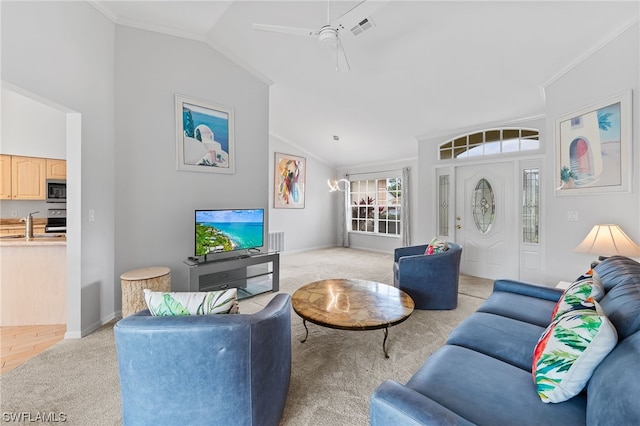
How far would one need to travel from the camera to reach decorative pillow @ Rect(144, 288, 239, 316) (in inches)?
53.9

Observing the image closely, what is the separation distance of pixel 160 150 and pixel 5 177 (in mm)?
3321

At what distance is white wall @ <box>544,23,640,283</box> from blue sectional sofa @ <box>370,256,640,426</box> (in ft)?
3.42

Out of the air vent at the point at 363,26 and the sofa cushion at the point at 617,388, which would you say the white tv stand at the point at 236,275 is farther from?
the sofa cushion at the point at 617,388

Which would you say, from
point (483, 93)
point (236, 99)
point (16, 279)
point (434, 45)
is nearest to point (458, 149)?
point (483, 93)

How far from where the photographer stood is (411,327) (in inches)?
110

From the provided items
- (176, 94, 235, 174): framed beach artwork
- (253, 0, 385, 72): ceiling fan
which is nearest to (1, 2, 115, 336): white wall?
(176, 94, 235, 174): framed beach artwork

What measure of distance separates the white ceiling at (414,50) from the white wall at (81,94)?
0.46 metres

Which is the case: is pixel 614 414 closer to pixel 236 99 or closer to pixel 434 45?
pixel 434 45

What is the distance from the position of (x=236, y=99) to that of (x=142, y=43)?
3.86 ft

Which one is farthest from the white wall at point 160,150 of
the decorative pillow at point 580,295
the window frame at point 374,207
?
the window frame at point 374,207

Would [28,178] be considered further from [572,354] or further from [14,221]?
[572,354]

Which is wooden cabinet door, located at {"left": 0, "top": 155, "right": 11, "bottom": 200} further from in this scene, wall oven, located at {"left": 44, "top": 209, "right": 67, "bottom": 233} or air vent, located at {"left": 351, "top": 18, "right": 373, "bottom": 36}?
air vent, located at {"left": 351, "top": 18, "right": 373, "bottom": 36}

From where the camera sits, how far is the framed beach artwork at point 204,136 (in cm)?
343

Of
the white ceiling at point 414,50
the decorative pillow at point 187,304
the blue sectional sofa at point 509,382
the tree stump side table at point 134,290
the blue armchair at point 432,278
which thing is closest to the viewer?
the blue sectional sofa at point 509,382
